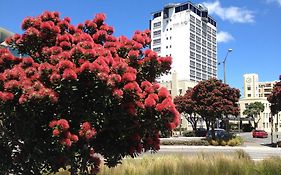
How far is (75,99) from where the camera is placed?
6.02 metres

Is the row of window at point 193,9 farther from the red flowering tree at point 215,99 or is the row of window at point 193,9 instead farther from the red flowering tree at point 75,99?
the red flowering tree at point 75,99

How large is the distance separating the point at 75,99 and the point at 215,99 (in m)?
31.9

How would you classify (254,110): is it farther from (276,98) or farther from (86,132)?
(86,132)

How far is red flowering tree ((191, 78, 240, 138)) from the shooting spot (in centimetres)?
3697

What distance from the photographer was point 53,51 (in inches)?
251

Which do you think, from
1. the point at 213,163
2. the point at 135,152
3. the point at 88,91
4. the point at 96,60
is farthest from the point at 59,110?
the point at 213,163

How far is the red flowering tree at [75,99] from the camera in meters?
5.86

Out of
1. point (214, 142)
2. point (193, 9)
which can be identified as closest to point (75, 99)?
point (214, 142)

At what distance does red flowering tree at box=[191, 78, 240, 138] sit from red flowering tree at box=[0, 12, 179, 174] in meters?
30.3

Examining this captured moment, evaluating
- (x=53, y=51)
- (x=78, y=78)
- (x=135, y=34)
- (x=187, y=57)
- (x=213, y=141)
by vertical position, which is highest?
(x=187, y=57)

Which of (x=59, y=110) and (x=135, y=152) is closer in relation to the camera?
(x=59, y=110)

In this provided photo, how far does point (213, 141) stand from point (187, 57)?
122 m

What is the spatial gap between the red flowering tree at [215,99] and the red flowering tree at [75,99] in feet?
99.5

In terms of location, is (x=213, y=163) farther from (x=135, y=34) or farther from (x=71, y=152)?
(x=71, y=152)
